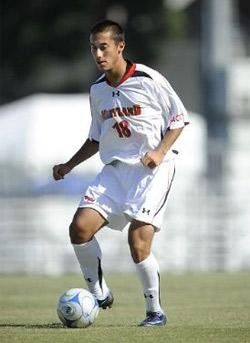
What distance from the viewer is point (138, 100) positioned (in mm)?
11359

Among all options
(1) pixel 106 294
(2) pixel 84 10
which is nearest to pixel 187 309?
(1) pixel 106 294

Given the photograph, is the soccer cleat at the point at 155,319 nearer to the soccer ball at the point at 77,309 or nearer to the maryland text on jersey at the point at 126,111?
the soccer ball at the point at 77,309

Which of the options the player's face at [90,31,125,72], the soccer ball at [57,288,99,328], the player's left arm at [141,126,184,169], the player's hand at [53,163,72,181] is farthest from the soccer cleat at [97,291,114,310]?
the player's face at [90,31,125,72]

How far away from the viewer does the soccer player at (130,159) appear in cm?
1118

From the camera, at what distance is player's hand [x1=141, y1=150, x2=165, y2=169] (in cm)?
1105

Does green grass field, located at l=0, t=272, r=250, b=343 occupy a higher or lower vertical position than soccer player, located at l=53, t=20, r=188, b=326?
lower

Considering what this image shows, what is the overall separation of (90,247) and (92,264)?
0.18 m

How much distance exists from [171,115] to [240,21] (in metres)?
39.4

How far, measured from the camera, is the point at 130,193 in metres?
11.3

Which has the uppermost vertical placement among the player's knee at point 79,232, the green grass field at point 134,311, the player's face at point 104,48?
the player's face at point 104,48

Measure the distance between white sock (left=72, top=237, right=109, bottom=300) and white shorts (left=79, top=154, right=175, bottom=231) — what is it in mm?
266

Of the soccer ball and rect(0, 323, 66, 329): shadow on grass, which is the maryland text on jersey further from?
rect(0, 323, 66, 329): shadow on grass

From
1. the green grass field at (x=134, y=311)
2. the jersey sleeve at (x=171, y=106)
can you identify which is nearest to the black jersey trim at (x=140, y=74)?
the jersey sleeve at (x=171, y=106)

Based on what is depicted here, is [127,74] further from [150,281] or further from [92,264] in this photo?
[150,281]
